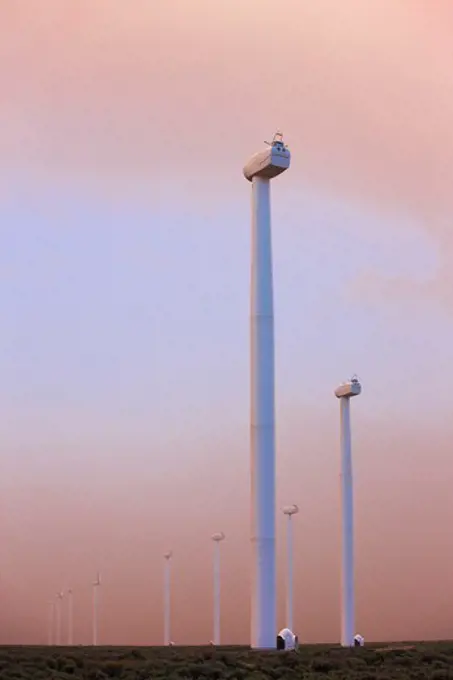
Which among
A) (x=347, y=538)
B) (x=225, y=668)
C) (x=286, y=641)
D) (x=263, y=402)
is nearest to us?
(x=225, y=668)

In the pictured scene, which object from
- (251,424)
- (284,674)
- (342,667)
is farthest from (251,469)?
(284,674)

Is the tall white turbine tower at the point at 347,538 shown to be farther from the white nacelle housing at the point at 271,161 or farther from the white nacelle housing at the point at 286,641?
the white nacelle housing at the point at 271,161

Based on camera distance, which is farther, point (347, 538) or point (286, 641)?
point (347, 538)

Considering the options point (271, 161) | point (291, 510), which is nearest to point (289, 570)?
point (291, 510)

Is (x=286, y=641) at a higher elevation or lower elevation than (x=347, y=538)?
lower

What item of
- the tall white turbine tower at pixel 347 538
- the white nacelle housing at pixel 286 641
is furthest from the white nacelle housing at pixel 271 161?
the tall white turbine tower at pixel 347 538

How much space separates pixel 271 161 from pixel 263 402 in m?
9.96

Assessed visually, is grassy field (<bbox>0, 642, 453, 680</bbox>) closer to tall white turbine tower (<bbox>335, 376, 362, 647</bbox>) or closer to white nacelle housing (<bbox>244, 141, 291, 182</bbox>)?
white nacelle housing (<bbox>244, 141, 291, 182</bbox>)

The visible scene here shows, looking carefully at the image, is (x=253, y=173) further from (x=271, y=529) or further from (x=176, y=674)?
(x=176, y=674)

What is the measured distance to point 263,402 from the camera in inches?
2089

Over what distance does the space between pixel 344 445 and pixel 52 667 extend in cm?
4104

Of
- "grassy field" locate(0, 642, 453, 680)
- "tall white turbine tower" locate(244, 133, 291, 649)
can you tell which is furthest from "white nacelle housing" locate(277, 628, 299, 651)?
"grassy field" locate(0, 642, 453, 680)

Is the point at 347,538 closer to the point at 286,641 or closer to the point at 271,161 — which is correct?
the point at 286,641

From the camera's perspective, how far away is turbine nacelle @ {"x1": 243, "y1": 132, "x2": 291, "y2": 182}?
2148 inches
